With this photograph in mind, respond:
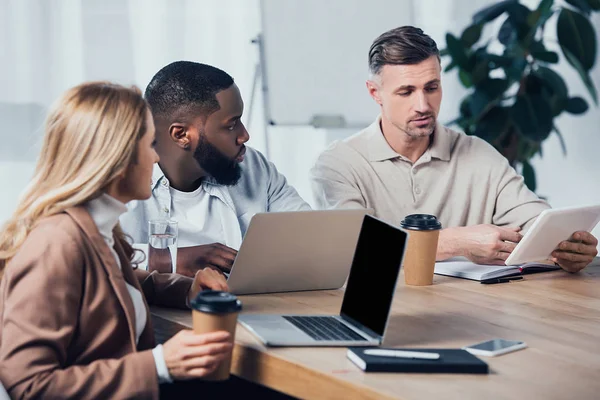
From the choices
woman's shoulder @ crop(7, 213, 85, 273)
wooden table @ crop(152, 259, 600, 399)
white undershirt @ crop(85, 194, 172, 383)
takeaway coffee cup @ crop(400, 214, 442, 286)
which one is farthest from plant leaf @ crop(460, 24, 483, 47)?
woman's shoulder @ crop(7, 213, 85, 273)

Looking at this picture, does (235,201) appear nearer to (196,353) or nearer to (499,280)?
(499,280)

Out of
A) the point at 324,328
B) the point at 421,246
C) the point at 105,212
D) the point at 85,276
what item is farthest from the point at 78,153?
the point at 421,246

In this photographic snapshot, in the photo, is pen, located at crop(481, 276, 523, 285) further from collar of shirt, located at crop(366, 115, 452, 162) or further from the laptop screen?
collar of shirt, located at crop(366, 115, 452, 162)

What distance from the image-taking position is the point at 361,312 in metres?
1.54

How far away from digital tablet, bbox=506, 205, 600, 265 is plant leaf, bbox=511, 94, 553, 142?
1932 millimetres

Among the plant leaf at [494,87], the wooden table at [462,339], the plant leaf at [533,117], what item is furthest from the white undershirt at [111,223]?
the plant leaf at [494,87]

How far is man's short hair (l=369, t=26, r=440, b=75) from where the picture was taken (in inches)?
102

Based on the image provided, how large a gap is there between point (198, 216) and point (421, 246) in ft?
2.29

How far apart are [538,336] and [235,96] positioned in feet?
3.50

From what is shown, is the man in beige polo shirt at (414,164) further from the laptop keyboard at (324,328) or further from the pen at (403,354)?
the pen at (403,354)

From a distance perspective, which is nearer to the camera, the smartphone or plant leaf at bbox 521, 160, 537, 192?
the smartphone

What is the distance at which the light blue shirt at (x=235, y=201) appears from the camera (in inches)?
90.7

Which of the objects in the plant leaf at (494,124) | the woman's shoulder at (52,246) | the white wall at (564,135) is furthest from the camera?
the white wall at (564,135)

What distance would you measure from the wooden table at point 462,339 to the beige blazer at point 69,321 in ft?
0.67
